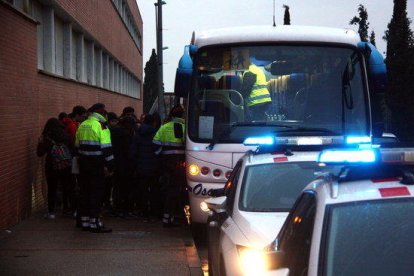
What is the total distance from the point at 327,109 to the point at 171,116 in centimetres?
343

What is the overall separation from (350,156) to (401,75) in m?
47.4

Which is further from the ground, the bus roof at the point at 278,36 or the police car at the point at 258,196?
the bus roof at the point at 278,36

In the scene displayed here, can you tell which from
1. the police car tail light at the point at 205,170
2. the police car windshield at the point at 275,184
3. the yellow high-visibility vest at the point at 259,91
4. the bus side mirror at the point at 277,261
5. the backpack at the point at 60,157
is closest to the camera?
the bus side mirror at the point at 277,261

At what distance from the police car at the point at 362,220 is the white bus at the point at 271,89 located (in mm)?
6968

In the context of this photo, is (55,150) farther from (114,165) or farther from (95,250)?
(95,250)

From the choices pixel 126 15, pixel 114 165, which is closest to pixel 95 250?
pixel 114 165

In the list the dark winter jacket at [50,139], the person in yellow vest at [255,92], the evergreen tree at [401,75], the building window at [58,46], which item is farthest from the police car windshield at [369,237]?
the evergreen tree at [401,75]

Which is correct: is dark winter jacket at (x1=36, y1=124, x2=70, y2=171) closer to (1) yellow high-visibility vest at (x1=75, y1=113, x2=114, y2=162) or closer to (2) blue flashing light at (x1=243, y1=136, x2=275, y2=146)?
(1) yellow high-visibility vest at (x1=75, y1=113, x2=114, y2=162)

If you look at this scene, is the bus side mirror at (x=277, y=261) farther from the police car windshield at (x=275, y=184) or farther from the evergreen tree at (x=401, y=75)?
the evergreen tree at (x=401, y=75)

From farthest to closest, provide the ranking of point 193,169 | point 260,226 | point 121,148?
point 121,148
point 193,169
point 260,226

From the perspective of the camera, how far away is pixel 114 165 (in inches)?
543

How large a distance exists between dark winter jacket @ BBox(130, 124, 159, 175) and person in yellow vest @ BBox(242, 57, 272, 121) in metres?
2.91

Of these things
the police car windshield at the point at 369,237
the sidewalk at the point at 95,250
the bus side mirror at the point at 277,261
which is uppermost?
the police car windshield at the point at 369,237

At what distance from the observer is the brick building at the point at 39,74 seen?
11.9m
